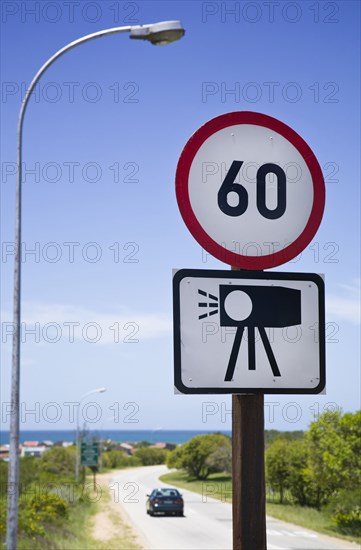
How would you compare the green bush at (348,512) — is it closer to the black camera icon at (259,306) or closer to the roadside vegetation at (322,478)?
the roadside vegetation at (322,478)

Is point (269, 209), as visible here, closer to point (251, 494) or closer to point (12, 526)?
point (251, 494)

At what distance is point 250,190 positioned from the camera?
2.97 meters

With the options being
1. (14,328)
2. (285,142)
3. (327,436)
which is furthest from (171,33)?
(327,436)

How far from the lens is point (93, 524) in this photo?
37500 mm

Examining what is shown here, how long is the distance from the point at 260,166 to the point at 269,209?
0.52 feet

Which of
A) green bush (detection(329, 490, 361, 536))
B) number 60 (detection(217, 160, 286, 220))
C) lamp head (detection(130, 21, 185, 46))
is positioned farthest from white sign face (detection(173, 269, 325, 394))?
green bush (detection(329, 490, 361, 536))

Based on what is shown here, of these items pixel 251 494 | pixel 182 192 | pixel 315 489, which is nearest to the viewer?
pixel 251 494

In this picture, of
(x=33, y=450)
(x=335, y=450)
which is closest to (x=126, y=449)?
(x=33, y=450)

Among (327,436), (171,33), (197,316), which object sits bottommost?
(327,436)

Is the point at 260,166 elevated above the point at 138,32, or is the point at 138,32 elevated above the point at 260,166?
A: the point at 138,32

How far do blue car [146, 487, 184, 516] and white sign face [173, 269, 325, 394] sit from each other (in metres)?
40.5

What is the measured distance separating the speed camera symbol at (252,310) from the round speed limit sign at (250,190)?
11cm

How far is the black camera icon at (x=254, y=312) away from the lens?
110 inches

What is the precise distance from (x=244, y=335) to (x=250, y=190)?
1.72 feet
